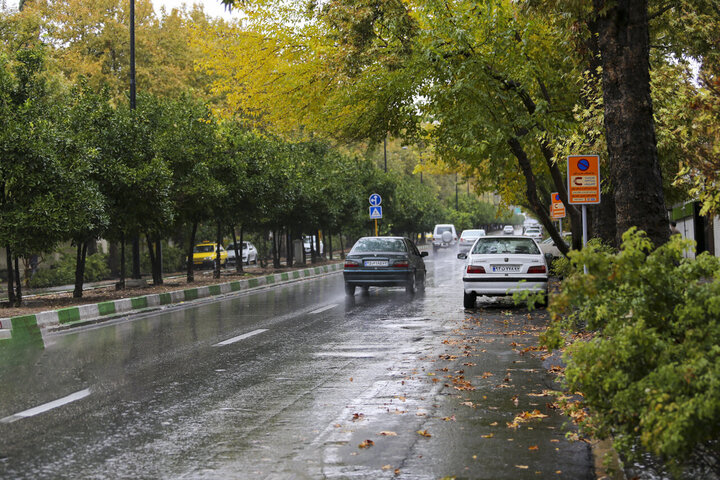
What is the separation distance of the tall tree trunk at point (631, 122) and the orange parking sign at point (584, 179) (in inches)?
231

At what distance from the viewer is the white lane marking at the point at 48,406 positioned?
261 inches

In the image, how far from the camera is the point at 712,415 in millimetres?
3615

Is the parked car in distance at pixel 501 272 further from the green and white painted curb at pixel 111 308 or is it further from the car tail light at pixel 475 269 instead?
the green and white painted curb at pixel 111 308

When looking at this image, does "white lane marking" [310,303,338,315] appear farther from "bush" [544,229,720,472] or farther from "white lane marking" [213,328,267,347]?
"bush" [544,229,720,472]

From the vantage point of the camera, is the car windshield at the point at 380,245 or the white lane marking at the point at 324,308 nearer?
the white lane marking at the point at 324,308

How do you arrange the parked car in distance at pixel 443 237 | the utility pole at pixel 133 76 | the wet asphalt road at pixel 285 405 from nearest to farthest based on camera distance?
1. the wet asphalt road at pixel 285 405
2. the utility pole at pixel 133 76
3. the parked car in distance at pixel 443 237

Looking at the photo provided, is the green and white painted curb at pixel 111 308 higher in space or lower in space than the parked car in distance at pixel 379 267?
lower

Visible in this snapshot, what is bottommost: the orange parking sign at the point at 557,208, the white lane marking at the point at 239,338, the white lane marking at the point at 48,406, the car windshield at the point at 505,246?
the white lane marking at the point at 239,338

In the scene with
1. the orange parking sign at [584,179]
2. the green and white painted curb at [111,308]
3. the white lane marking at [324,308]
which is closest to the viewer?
the orange parking sign at [584,179]

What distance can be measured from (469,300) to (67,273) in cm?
2158

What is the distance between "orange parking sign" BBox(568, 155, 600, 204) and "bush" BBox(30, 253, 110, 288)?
80.1 feet

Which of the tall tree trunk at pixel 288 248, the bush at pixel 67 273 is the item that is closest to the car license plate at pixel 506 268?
the bush at pixel 67 273

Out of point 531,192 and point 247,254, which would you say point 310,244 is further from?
point 531,192

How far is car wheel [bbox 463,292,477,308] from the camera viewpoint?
16.7 meters
